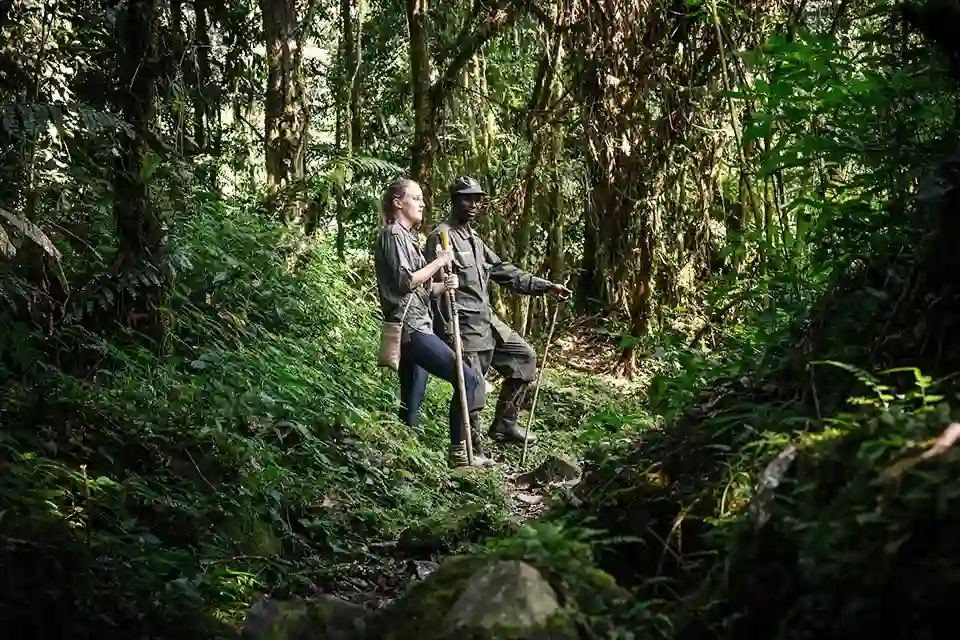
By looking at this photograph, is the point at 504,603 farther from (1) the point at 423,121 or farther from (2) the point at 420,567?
(1) the point at 423,121

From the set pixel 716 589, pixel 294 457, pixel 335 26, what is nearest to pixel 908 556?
pixel 716 589

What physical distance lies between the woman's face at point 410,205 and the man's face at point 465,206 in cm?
39

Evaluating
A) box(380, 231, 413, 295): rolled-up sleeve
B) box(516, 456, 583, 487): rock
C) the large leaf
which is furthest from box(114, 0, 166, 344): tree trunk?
box(516, 456, 583, 487): rock

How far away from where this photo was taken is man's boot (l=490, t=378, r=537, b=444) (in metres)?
8.43

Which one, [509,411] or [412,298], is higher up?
[412,298]

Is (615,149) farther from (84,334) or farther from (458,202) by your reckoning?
(84,334)

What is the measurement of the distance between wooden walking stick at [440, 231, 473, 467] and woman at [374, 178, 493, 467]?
43 millimetres

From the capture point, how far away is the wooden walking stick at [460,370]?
7555 mm

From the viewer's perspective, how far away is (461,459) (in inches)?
305

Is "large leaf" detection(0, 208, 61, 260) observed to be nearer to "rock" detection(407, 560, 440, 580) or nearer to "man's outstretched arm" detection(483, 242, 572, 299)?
"rock" detection(407, 560, 440, 580)

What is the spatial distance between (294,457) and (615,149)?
6.55 m

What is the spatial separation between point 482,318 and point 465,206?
2.98 feet

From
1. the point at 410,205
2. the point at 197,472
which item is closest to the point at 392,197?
the point at 410,205

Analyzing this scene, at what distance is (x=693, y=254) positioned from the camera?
12156 mm
